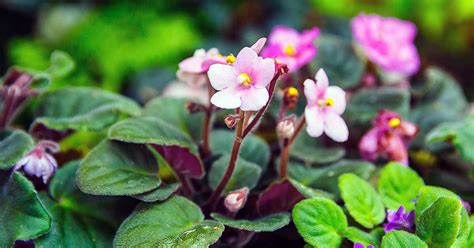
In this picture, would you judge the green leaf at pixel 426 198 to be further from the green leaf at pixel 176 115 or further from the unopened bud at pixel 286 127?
the green leaf at pixel 176 115

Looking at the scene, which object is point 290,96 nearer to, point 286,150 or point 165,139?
point 286,150

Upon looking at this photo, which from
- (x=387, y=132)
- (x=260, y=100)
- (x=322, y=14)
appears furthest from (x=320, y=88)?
(x=322, y=14)

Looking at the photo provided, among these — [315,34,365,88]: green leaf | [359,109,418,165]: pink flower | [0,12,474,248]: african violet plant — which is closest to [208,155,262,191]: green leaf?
[0,12,474,248]: african violet plant

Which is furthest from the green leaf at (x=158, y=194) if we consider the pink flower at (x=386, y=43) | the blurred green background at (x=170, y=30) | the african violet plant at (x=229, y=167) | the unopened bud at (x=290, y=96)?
the blurred green background at (x=170, y=30)

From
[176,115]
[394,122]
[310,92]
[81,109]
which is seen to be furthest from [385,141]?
[81,109]

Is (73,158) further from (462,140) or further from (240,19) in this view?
(240,19)
